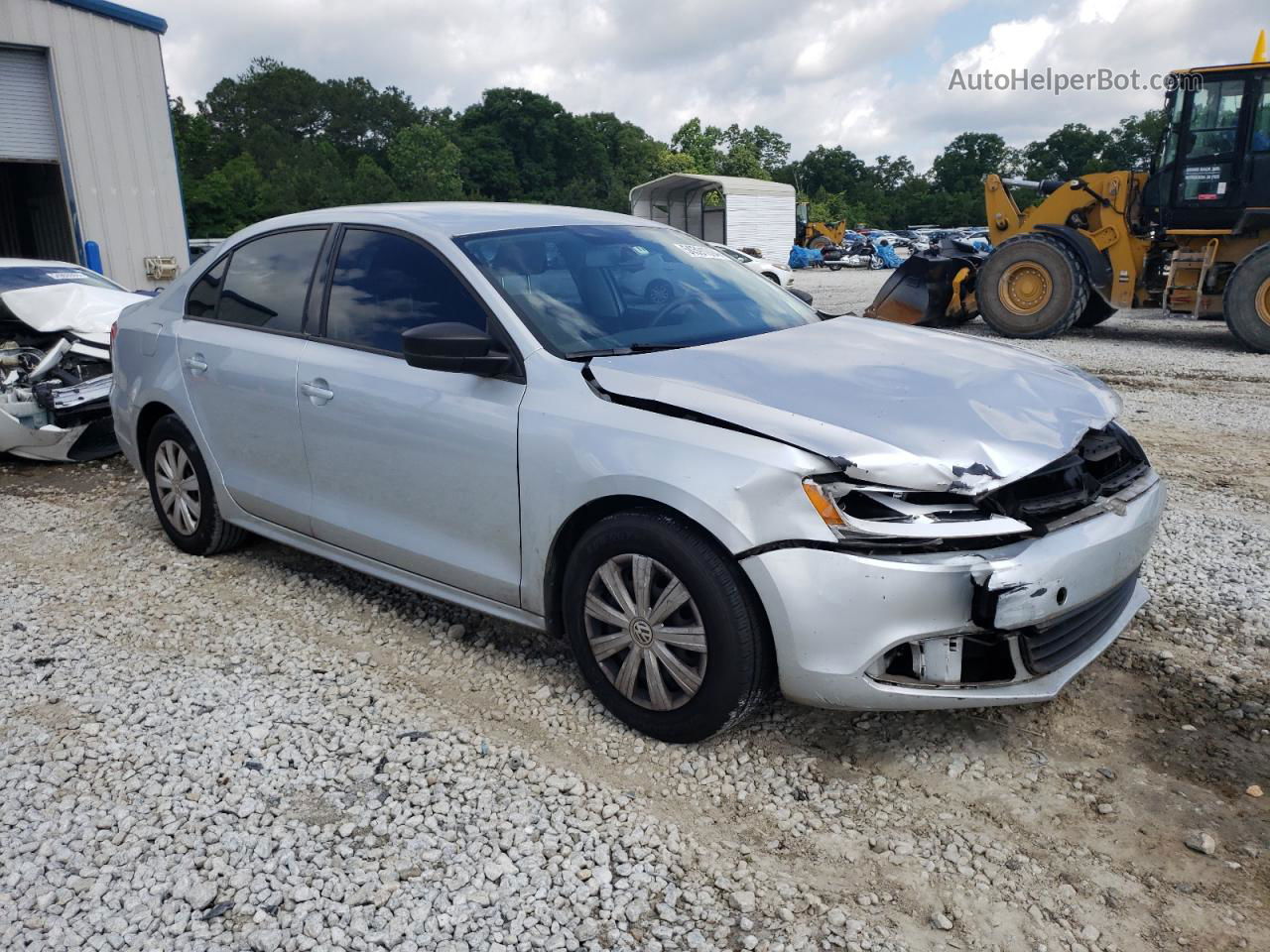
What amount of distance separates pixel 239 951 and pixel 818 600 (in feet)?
5.43

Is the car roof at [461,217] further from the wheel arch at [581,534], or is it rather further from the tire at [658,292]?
the wheel arch at [581,534]

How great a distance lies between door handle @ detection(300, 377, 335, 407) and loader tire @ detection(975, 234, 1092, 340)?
10.7 metres

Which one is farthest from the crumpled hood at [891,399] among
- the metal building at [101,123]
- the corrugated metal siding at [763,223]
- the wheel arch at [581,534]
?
the corrugated metal siding at [763,223]

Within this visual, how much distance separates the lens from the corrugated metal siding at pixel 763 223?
96.2ft

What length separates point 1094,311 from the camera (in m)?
13.1

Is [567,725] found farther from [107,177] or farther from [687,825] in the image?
[107,177]

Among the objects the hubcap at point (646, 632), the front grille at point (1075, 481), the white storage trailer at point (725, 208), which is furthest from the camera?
the white storage trailer at point (725, 208)

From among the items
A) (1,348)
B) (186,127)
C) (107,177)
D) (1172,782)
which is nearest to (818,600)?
(1172,782)

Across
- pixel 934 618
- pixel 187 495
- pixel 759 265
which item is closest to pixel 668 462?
pixel 934 618

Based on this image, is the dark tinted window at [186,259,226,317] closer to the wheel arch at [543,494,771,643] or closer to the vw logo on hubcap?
the wheel arch at [543,494,771,643]

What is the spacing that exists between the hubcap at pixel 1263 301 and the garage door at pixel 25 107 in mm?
15352

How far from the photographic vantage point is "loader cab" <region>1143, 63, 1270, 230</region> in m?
10.5

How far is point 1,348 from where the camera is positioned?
7258 millimetres

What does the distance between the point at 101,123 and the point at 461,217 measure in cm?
1248
